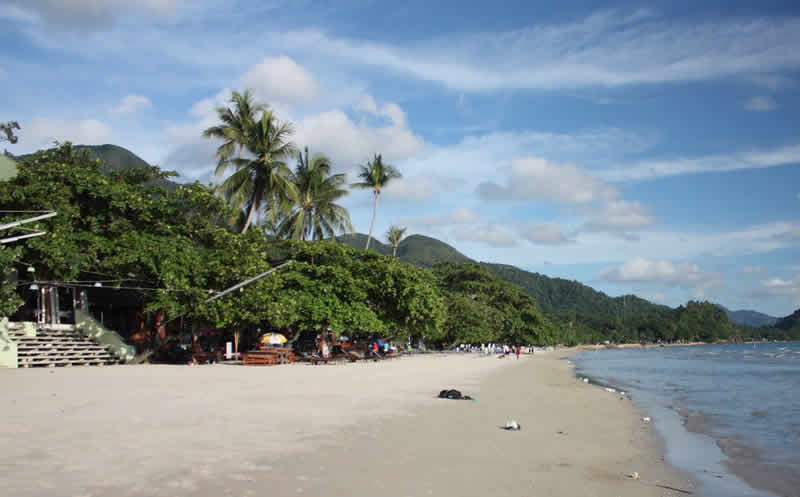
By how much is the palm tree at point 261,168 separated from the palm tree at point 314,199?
11.3ft

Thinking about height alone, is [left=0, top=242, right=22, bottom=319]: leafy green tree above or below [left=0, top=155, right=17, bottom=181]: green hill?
below

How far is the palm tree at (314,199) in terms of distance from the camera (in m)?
34.9

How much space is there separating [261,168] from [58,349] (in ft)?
45.4

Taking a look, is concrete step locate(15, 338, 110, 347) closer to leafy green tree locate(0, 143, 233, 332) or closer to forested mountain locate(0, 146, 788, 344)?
forested mountain locate(0, 146, 788, 344)

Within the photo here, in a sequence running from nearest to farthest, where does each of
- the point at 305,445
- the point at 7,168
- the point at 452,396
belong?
1. the point at 305,445
2. the point at 452,396
3. the point at 7,168

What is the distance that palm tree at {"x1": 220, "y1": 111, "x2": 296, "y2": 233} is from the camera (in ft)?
98.8

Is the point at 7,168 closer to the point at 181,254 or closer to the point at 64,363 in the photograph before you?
the point at 181,254

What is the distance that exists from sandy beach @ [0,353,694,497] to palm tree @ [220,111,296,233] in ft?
61.0

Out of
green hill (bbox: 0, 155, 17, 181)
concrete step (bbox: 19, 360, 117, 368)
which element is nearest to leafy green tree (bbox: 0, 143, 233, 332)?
concrete step (bbox: 19, 360, 117, 368)

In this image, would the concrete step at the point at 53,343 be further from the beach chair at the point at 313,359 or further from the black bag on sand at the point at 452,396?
the black bag on sand at the point at 452,396

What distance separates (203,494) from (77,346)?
19.2 metres

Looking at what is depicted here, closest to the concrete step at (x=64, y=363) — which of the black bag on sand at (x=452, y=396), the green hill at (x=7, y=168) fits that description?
the green hill at (x=7, y=168)

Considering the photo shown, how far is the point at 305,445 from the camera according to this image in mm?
6773

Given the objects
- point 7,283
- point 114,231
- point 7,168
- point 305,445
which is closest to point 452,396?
point 305,445
